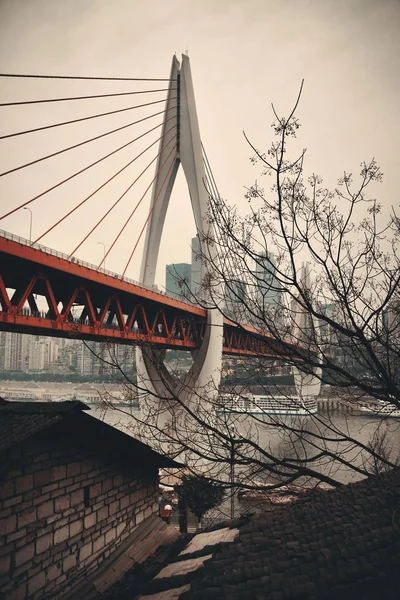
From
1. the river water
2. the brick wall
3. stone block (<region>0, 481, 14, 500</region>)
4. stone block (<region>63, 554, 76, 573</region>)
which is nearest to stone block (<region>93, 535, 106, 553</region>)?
the brick wall

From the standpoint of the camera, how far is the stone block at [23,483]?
19.0 ft

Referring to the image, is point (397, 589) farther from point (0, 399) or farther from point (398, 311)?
point (0, 399)

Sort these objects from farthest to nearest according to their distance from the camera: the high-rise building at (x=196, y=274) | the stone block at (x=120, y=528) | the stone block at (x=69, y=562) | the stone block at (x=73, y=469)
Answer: the stone block at (x=120, y=528) < the stone block at (x=73, y=469) < the stone block at (x=69, y=562) < the high-rise building at (x=196, y=274)

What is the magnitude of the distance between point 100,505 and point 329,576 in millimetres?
4196

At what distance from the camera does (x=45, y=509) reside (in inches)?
245

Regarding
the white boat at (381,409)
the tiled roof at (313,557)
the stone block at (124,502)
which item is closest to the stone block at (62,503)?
the stone block at (124,502)

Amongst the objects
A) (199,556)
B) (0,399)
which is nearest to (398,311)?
(199,556)

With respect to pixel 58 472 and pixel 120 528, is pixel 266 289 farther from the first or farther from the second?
pixel 120 528

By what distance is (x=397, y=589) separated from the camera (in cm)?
371

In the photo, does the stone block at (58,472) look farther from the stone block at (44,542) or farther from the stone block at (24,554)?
the stone block at (24,554)

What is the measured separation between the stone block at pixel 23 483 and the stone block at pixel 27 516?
0.26 m

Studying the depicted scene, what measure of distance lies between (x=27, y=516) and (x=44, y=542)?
500 mm

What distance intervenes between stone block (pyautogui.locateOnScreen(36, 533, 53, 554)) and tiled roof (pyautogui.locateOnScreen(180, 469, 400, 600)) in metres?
2.09

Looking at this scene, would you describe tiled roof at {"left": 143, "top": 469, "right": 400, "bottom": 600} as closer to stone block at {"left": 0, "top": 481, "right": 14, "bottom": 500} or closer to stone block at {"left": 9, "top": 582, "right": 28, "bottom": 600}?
stone block at {"left": 9, "top": 582, "right": 28, "bottom": 600}
